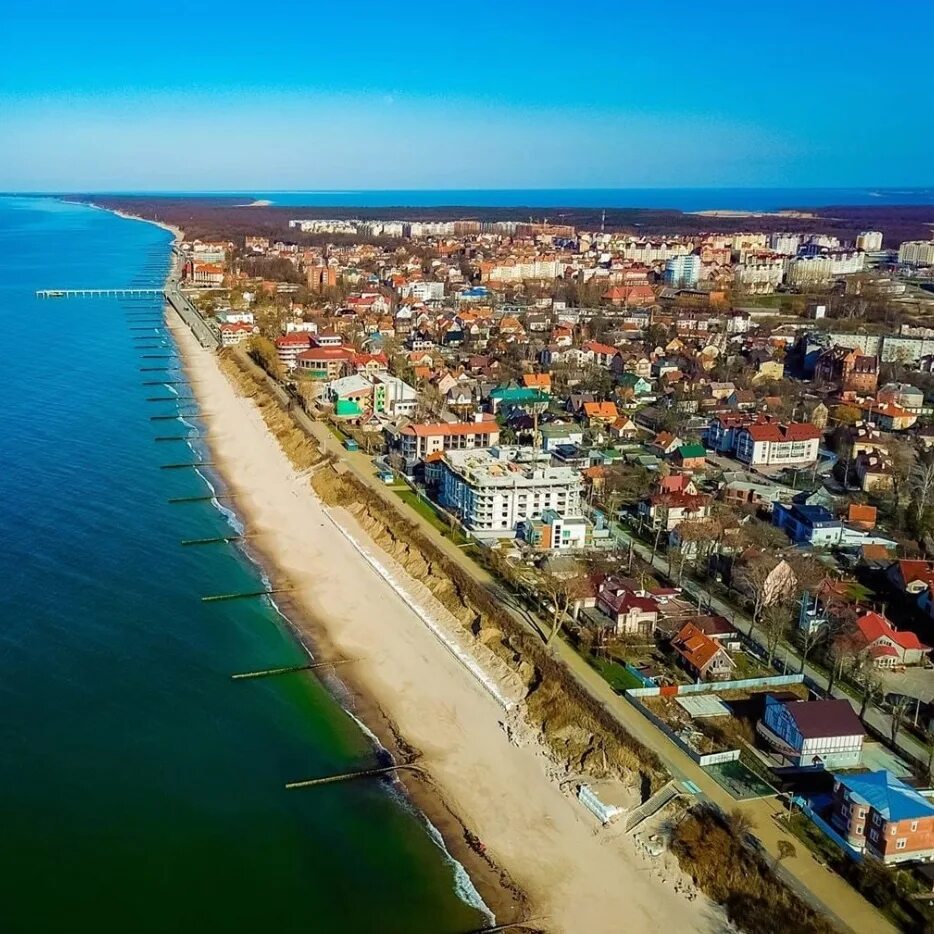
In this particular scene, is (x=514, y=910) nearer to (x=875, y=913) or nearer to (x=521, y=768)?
(x=521, y=768)

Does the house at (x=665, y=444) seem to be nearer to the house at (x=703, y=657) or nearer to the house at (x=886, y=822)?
the house at (x=703, y=657)

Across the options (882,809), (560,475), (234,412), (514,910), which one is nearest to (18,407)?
(234,412)

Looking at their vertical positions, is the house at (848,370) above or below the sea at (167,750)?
above

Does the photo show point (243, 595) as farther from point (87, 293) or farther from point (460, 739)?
point (87, 293)

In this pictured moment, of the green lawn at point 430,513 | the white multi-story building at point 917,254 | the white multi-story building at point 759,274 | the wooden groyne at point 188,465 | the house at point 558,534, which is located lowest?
the wooden groyne at point 188,465

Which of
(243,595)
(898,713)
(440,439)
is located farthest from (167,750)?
(440,439)

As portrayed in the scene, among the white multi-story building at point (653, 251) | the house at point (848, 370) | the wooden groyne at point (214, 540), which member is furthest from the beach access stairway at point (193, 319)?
the white multi-story building at point (653, 251)

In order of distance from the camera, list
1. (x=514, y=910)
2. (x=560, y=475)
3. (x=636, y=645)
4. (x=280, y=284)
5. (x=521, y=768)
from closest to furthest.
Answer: (x=514, y=910)
(x=521, y=768)
(x=636, y=645)
(x=560, y=475)
(x=280, y=284)
